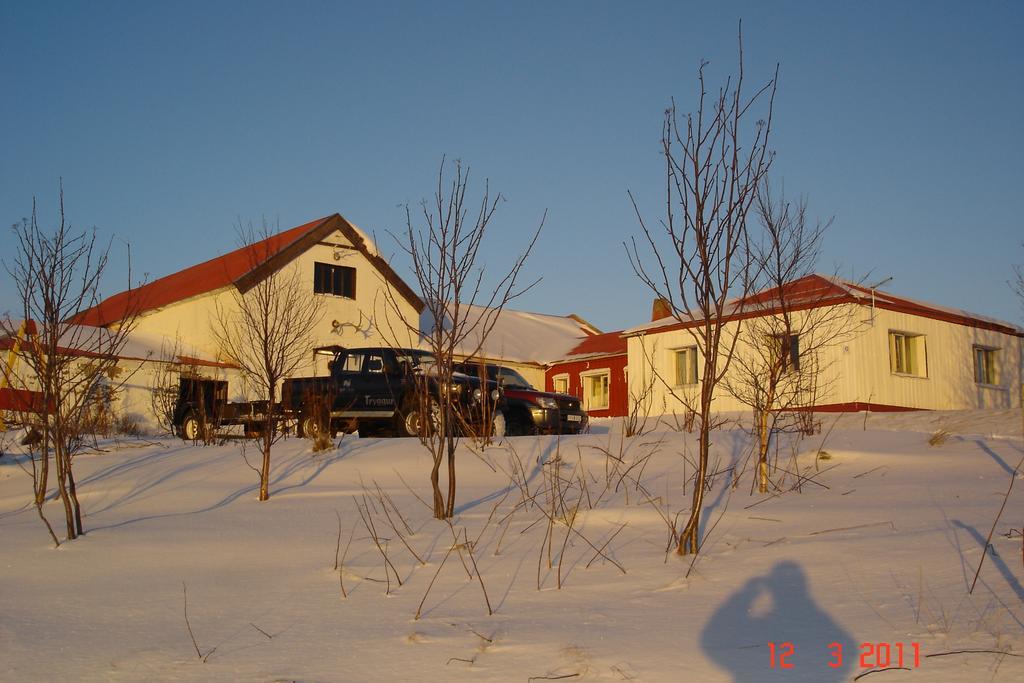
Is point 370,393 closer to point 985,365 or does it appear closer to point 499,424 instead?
point 499,424

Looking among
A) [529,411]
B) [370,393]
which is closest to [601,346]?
[529,411]

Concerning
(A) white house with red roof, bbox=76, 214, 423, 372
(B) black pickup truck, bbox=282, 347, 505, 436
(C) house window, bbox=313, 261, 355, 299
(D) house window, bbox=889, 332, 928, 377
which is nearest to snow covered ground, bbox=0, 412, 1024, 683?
(B) black pickup truck, bbox=282, 347, 505, 436

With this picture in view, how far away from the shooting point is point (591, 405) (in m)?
33.8

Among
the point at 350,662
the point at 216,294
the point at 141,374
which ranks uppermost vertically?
the point at 216,294

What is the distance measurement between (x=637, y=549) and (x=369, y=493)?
11.2 feet

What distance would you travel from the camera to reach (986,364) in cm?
2700

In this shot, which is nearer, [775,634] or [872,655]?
[872,655]

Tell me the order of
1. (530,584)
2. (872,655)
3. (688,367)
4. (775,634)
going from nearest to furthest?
1. (872,655)
2. (775,634)
3. (530,584)
4. (688,367)

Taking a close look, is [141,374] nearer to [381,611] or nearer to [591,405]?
[591,405]

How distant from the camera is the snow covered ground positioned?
12.7ft

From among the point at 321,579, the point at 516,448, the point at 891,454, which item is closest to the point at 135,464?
the point at 516,448

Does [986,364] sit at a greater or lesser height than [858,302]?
lesser

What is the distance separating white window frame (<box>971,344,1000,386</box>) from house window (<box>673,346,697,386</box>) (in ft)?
26.6

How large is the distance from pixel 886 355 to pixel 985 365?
5632mm
